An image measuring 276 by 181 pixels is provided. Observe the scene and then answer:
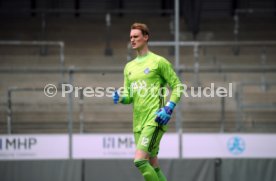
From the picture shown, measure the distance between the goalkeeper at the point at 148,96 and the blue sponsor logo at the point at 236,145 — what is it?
180 inches

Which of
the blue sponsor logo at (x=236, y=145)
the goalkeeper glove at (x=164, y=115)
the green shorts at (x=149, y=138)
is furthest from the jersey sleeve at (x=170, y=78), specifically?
the blue sponsor logo at (x=236, y=145)

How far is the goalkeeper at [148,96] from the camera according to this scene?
21.0 feet

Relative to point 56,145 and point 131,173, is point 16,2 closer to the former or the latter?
point 56,145

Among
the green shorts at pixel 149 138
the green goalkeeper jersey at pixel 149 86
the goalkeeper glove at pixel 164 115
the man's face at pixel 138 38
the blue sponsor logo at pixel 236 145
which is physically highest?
the man's face at pixel 138 38

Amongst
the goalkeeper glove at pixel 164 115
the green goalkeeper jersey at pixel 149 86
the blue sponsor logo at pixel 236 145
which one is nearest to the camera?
the goalkeeper glove at pixel 164 115

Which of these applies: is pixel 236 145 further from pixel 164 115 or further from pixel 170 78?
pixel 164 115

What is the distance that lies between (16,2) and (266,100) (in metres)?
8.37

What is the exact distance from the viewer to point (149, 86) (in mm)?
6586

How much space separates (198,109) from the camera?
480 inches

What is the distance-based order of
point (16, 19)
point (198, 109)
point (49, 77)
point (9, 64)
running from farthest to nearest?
point (16, 19) → point (9, 64) → point (49, 77) → point (198, 109)

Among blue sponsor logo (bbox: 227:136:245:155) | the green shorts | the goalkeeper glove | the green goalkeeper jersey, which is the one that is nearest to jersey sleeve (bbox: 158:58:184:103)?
the green goalkeeper jersey

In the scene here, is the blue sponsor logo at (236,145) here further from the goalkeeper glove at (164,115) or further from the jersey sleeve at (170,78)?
the goalkeeper glove at (164,115)

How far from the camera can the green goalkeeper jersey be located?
21.5 ft

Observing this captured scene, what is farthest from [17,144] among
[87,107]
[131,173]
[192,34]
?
[192,34]
